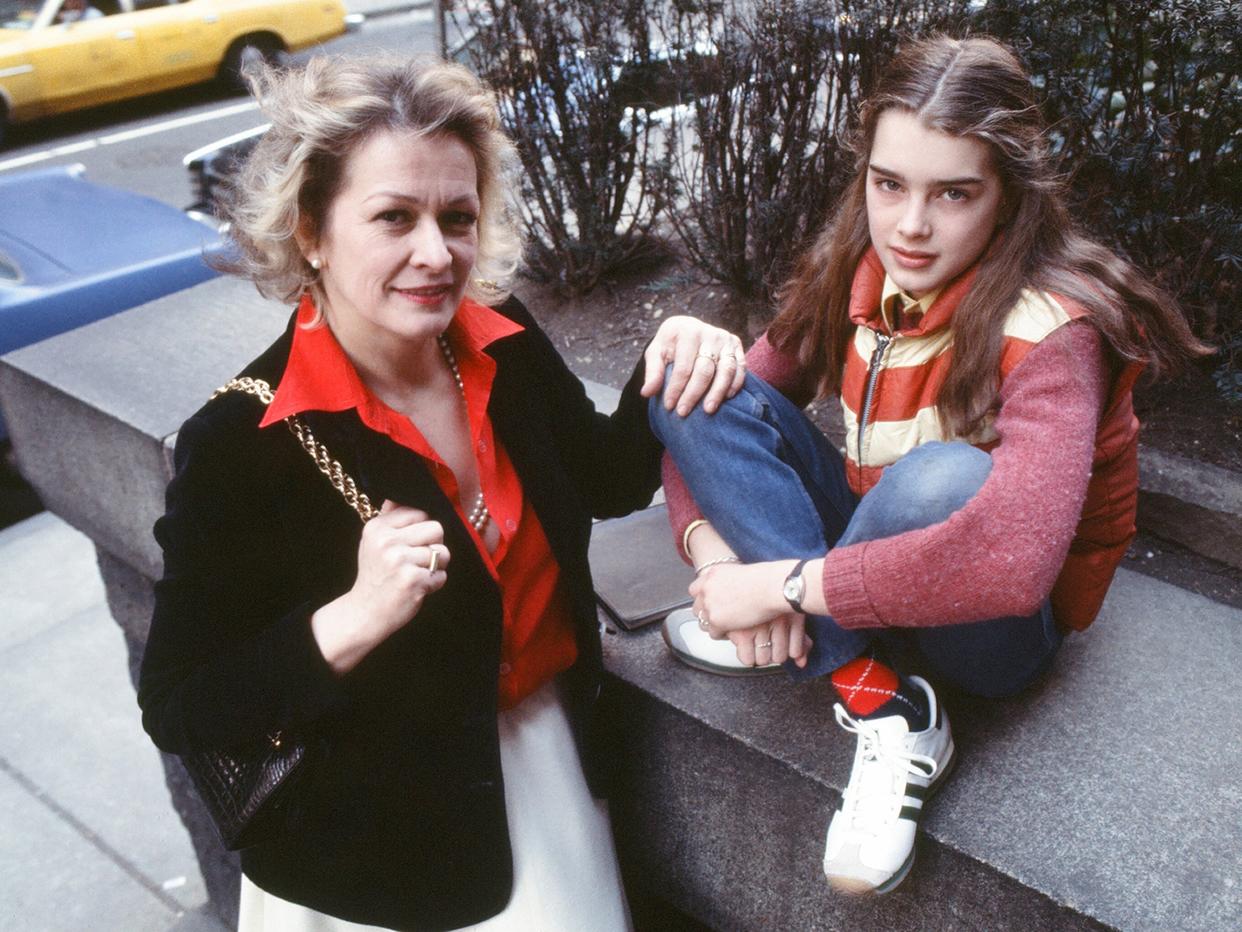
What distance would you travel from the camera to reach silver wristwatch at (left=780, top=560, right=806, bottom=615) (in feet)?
5.59

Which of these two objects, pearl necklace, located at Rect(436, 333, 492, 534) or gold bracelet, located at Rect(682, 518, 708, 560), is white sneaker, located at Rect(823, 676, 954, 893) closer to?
gold bracelet, located at Rect(682, 518, 708, 560)

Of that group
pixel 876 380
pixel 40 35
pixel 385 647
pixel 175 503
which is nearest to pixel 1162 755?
pixel 876 380

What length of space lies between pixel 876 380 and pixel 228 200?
1.17 meters

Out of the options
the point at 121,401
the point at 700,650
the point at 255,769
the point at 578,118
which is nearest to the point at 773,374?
the point at 700,650

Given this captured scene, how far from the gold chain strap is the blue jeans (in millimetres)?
559

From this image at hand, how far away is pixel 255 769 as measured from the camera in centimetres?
169

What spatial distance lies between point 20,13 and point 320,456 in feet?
39.5

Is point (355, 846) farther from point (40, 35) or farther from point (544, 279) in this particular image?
point (40, 35)

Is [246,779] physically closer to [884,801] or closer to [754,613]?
[754,613]

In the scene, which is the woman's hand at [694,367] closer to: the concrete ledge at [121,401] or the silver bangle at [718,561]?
the silver bangle at [718,561]

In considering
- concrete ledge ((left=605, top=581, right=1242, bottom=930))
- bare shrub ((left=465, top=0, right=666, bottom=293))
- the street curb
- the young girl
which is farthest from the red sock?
the street curb

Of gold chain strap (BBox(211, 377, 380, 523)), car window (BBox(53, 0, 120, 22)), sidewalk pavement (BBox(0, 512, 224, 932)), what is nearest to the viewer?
gold chain strap (BBox(211, 377, 380, 523))

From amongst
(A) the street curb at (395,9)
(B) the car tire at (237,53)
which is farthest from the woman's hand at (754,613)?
(A) the street curb at (395,9)

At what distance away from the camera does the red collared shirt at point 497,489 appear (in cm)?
171
